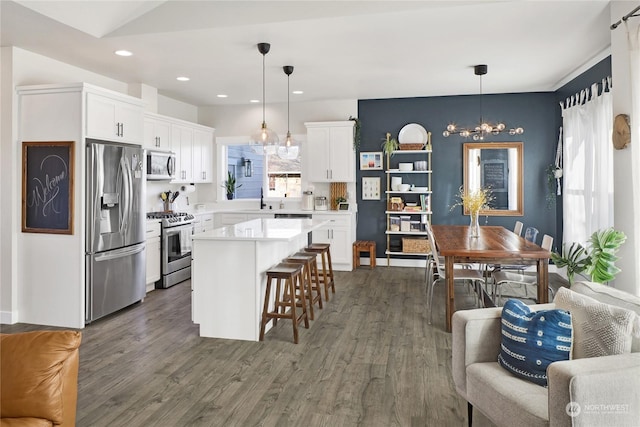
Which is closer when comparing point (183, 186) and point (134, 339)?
point (134, 339)

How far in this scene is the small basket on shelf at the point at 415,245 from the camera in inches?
263

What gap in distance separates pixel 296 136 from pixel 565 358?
19.4ft

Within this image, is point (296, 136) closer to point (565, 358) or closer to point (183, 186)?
point (183, 186)

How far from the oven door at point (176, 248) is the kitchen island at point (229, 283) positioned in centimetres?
200

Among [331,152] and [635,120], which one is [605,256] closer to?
[635,120]

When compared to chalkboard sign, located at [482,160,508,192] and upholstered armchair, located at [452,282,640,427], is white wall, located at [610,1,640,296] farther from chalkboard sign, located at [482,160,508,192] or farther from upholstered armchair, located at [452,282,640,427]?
chalkboard sign, located at [482,160,508,192]

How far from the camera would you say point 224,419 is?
2.40 m

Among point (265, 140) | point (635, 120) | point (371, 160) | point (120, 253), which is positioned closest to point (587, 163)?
point (635, 120)

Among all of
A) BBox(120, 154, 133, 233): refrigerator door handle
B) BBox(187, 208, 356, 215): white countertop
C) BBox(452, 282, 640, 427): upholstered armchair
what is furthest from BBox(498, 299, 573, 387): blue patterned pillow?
BBox(187, 208, 356, 215): white countertop

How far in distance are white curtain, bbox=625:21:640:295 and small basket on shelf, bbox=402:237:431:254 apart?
3.65 metres

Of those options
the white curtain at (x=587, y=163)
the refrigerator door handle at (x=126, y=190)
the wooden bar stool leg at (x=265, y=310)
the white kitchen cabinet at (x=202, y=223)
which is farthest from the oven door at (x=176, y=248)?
the white curtain at (x=587, y=163)

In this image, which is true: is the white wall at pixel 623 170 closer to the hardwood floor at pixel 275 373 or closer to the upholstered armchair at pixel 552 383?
the upholstered armchair at pixel 552 383

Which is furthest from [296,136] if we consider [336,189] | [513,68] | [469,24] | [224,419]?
[224,419]

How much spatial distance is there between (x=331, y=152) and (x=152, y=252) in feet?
10.3
